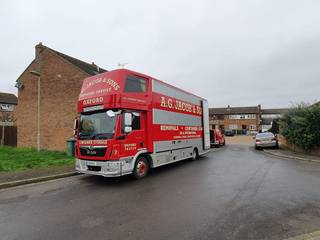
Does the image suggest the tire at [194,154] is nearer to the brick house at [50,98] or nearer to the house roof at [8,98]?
the brick house at [50,98]

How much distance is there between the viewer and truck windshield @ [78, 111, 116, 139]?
7535mm

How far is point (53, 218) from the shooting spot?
15.6ft

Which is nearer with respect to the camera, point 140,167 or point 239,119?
point 140,167

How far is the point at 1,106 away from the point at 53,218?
47268 millimetres

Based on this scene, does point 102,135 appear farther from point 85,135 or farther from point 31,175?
point 31,175

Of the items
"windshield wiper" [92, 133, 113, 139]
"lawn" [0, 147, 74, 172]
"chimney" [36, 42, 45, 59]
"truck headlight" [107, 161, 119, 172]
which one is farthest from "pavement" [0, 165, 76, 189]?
"chimney" [36, 42, 45, 59]

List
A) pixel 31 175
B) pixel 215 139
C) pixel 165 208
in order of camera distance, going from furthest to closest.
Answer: pixel 215 139 < pixel 31 175 < pixel 165 208

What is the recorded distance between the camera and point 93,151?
7.68m

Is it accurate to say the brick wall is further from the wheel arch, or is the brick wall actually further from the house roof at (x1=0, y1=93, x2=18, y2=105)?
the house roof at (x1=0, y1=93, x2=18, y2=105)

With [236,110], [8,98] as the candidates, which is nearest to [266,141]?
[8,98]

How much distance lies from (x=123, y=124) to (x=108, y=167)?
1.50 metres

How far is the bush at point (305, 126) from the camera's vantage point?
13695 mm

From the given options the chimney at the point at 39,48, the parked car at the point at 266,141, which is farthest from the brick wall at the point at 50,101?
the parked car at the point at 266,141

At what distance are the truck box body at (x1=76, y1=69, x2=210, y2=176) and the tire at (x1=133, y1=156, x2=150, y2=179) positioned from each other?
197mm
